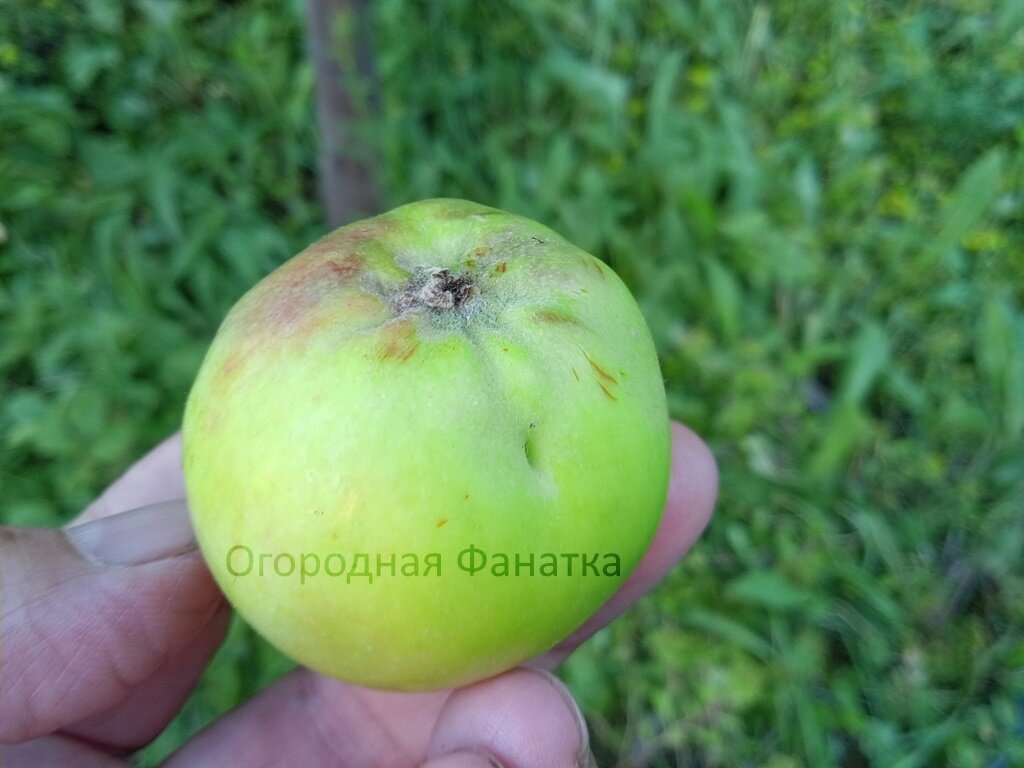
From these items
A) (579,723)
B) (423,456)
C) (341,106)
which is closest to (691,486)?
(579,723)


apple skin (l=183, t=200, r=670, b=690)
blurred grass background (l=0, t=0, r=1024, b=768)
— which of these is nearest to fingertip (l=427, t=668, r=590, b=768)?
apple skin (l=183, t=200, r=670, b=690)

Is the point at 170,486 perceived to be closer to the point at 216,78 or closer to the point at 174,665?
the point at 174,665

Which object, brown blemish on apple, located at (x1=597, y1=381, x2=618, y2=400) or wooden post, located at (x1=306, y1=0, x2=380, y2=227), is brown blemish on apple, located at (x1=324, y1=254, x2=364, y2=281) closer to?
brown blemish on apple, located at (x1=597, y1=381, x2=618, y2=400)

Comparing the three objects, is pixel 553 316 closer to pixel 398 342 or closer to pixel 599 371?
pixel 599 371

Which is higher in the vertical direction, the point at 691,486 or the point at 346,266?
the point at 346,266

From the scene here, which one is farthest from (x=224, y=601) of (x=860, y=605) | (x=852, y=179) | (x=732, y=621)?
(x=852, y=179)
